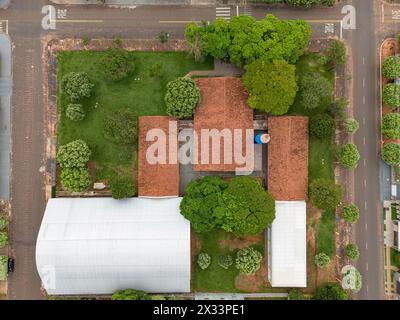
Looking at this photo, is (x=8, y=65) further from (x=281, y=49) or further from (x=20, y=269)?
(x=281, y=49)

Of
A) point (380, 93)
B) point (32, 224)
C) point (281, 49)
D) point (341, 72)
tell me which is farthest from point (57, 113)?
point (380, 93)

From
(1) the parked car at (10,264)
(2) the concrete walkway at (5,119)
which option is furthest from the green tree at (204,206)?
(2) the concrete walkway at (5,119)

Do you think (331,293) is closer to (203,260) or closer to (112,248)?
(203,260)

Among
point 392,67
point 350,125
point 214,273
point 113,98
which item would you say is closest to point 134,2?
point 113,98

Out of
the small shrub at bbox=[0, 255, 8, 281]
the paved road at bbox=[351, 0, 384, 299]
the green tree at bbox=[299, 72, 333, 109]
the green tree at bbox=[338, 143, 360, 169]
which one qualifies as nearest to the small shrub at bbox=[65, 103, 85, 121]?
the small shrub at bbox=[0, 255, 8, 281]

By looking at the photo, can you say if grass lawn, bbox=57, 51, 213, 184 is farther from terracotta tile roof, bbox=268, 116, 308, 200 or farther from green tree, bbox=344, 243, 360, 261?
green tree, bbox=344, 243, 360, 261

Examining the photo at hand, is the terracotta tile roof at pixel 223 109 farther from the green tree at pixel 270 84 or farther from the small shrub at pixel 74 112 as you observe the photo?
the small shrub at pixel 74 112
